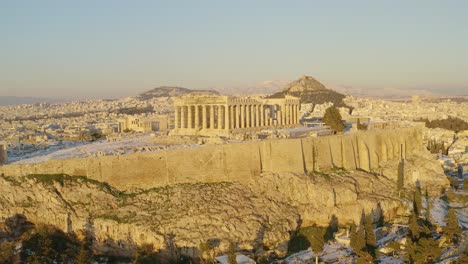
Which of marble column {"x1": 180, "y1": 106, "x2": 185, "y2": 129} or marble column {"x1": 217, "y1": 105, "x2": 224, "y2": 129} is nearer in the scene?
marble column {"x1": 217, "y1": 105, "x2": 224, "y2": 129}

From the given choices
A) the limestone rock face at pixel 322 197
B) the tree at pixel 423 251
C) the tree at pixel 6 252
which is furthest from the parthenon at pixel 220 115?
the tree at pixel 6 252

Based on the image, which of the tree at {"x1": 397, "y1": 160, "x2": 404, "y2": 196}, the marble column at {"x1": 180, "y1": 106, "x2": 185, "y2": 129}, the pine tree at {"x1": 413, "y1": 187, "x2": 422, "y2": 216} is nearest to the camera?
the pine tree at {"x1": 413, "y1": 187, "x2": 422, "y2": 216}

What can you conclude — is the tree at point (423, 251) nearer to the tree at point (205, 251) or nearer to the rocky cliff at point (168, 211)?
the rocky cliff at point (168, 211)

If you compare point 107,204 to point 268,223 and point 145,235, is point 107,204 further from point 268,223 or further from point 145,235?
point 268,223

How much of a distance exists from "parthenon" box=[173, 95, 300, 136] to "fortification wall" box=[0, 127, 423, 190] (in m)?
8.72

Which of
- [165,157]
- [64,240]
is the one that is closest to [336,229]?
[165,157]

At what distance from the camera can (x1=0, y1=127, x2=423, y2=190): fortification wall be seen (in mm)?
32406

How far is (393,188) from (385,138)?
824 cm

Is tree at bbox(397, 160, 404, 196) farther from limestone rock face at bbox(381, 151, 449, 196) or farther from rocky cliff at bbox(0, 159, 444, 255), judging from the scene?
rocky cliff at bbox(0, 159, 444, 255)

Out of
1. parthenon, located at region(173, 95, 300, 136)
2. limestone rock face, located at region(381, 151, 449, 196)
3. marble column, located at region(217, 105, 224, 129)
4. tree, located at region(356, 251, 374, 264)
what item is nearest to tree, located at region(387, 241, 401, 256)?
tree, located at region(356, 251, 374, 264)

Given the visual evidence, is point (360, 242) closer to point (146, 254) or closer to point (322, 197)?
point (322, 197)

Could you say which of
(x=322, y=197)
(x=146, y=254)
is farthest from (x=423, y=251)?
(x=146, y=254)

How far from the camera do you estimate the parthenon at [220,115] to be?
48344 millimetres

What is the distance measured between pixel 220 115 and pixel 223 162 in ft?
39.2
